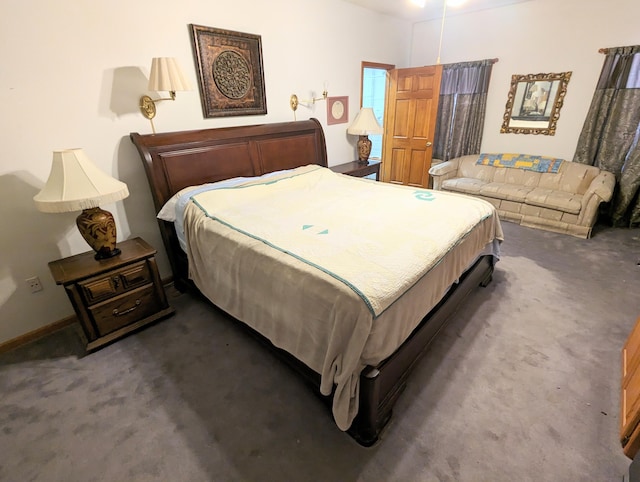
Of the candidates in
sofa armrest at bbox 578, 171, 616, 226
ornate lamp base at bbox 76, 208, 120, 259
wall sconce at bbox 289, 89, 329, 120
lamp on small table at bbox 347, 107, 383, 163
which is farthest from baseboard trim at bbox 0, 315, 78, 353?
sofa armrest at bbox 578, 171, 616, 226

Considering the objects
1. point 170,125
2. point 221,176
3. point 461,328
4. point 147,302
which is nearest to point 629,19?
point 461,328

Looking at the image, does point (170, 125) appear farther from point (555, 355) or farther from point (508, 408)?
point (555, 355)

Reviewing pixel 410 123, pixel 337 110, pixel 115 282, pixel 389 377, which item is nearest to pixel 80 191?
pixel 115 282

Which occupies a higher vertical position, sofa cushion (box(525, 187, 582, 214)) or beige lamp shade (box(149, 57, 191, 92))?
beige lamp shade (box(149, 57, 191, 92))

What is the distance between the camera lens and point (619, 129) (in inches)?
140

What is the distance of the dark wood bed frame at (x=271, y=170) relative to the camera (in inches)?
55.4

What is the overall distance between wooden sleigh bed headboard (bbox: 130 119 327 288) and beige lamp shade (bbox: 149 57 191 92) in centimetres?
37

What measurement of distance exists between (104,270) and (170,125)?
1283 millimetres

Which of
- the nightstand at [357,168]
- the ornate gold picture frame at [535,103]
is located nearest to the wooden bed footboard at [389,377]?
the nightstand at [357,168]

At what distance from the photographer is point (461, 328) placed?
215 cm

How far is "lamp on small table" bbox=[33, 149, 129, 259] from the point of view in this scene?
1.73m

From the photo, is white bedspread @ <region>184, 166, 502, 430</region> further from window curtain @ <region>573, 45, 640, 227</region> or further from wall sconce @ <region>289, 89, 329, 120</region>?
window curtain @ <region>573, 45, 640, 227</region>

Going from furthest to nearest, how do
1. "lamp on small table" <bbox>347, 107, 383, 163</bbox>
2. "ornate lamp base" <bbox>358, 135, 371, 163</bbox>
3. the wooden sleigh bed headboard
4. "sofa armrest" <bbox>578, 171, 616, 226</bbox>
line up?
1. "ornate lamp base" <bbox>358, 135, 371, 163</bbox>
2. "lamp on small table" <bbox>347, 107, 383, 163</bbox>
3. "sofa armrest" <bbox>578, 171, 616, 226</bbox>
4. the wooden sleigh bed headboard

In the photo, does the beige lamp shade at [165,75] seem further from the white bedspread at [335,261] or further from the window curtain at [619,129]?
the window curtain at [619,129]
